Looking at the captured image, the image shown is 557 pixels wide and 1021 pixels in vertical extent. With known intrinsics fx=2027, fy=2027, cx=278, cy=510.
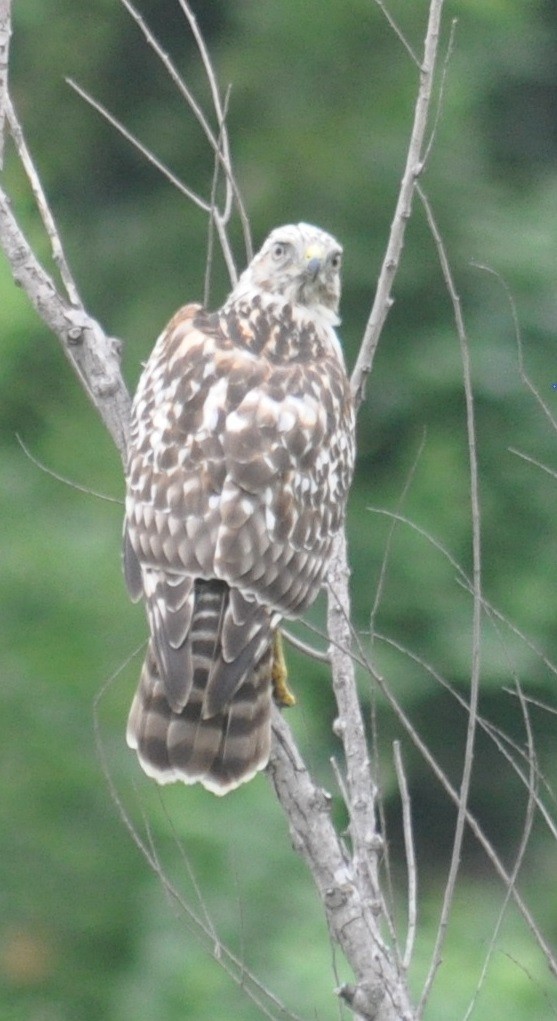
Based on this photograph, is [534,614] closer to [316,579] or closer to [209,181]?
[209,181]

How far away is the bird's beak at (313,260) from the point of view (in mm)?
4254

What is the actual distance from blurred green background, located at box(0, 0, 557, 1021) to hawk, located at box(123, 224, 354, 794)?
1960mm

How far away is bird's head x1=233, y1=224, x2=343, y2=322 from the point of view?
4.27 metres

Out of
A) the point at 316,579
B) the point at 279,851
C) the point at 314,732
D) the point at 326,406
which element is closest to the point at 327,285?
the point at 326,406

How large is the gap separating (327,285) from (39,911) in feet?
7.07

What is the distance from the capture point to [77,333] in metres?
3.53

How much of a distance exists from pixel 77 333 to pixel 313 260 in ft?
2.87

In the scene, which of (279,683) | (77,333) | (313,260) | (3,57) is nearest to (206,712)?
(279,683)

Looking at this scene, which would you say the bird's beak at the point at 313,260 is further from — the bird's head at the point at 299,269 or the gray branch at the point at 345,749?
the gray branch at the point at 345,749

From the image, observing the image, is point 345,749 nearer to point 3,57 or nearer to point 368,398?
point 3,57

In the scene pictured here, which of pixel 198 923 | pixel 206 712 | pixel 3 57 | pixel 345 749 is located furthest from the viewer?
pixel 3 57

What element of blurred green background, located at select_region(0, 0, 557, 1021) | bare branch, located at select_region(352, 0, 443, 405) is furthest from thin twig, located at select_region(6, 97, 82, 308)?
blurred green background, located at select_region(0, 0, 557, 1021)

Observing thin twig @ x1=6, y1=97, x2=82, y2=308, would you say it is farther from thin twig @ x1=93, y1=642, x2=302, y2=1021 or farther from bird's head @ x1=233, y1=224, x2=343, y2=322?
bird's head @ x1=233, y1=224, x2=343, y2=322

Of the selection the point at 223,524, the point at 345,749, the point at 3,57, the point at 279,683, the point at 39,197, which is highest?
the point at 3,57
